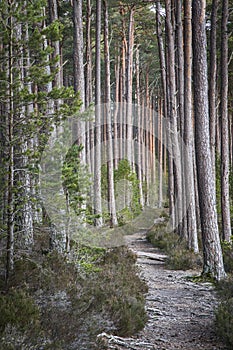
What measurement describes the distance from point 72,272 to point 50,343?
8.71 ft

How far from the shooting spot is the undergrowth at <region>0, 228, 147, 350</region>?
410cm

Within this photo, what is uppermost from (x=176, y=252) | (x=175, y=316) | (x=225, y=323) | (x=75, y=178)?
(x=75, y=178)

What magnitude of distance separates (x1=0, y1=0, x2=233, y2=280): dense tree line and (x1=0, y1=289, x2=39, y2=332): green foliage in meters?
0.62

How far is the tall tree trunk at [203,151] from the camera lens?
935cm

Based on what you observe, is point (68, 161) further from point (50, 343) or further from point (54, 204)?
point (50, 343)

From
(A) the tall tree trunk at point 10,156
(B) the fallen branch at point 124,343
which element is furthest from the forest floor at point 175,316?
(A) the tall tree trunk at point 10,156

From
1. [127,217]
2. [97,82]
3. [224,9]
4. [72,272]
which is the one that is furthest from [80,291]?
[127,217]

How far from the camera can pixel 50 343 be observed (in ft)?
13.2

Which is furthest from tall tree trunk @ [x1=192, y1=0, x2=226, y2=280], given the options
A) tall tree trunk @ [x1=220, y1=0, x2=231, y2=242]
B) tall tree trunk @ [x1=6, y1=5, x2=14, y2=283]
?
tall tree trunk @ [x1=6, y1=5, x2=14, y2=283]

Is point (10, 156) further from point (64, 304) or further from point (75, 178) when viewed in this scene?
point (64, 304)

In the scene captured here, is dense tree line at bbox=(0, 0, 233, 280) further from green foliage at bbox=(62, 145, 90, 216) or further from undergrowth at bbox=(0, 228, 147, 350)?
undergrowth at bbox=(0, 228, 147, 350)

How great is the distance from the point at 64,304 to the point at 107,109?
Result: 51.8 feet

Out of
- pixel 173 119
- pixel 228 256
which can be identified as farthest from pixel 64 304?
pixel 173 119

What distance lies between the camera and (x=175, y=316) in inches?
278
